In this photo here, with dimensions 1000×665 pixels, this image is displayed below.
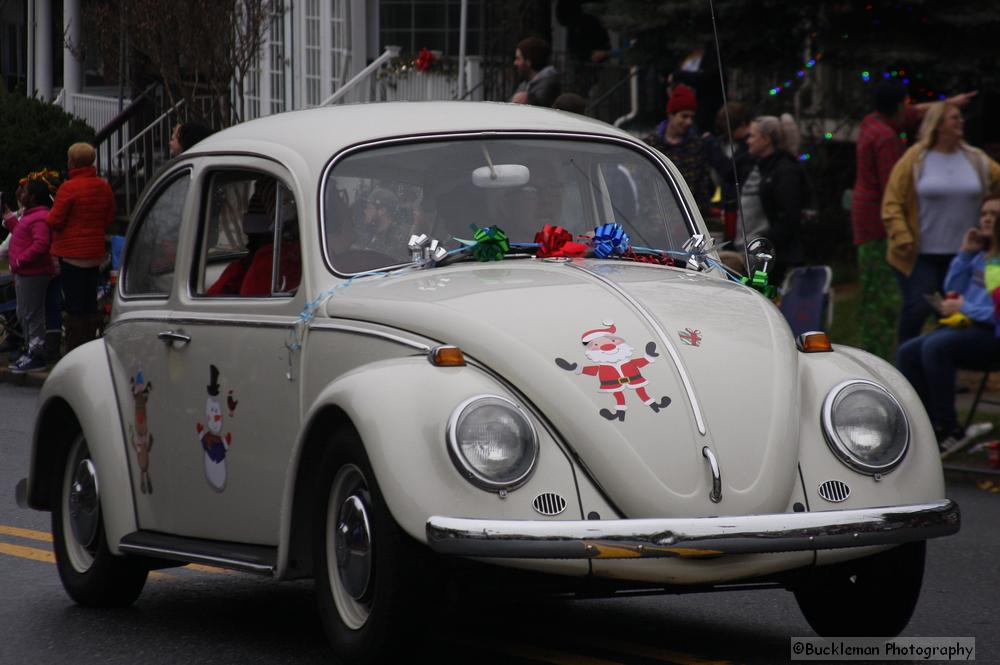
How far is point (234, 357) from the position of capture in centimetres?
663

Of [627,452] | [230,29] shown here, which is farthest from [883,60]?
[627,452]

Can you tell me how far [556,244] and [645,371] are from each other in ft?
3.84

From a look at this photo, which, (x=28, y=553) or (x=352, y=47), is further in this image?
(x=352, y=47)

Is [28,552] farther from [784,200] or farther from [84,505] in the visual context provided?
[784,200]

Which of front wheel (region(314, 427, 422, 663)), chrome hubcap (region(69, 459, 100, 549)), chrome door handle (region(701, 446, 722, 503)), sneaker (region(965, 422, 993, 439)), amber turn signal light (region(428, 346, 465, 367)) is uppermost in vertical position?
A: amber turn signal light (region(428, 346, 465, 367))

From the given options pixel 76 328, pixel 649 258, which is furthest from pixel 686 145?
pixel 649 258

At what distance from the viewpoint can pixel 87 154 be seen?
656 inches

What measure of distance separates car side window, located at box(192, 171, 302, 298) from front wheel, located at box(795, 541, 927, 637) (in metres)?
2.05

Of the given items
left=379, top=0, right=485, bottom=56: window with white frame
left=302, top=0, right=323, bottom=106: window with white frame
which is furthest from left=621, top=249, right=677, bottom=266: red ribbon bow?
left=379, top=0, right=485, bottom=56: window with white frame

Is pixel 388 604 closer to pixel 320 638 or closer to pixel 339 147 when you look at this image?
pixel 320 638

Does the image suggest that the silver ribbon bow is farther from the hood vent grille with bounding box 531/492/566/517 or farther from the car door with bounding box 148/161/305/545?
the hood vent grille with bounding box 531/492/566/517

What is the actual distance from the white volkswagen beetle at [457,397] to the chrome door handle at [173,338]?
2 cm

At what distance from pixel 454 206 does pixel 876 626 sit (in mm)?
2038

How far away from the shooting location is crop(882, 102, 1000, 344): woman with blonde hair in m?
12.1
